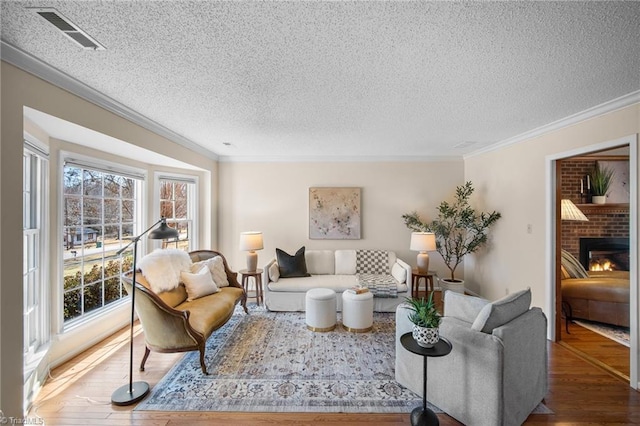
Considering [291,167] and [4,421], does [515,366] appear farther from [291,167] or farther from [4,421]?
[291,167]

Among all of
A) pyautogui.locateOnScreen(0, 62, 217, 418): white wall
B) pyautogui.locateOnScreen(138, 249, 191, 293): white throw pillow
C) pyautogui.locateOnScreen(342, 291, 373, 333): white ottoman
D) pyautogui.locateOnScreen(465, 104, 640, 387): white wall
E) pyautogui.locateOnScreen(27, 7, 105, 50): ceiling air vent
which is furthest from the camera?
pyautogui.locateOnScreen(342, 291, 373, 333): white ottoman

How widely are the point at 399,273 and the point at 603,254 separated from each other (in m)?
3.49

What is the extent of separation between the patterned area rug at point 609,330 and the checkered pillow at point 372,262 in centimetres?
265

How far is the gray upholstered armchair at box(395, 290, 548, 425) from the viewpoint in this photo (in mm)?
1768

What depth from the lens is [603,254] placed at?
4469 millimetres

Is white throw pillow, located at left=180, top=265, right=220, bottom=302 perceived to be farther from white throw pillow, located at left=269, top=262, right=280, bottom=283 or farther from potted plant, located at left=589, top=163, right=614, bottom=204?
potted plant, located at left=589, top=163, right=614, bottom=204

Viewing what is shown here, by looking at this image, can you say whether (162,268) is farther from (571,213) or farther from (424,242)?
(571,213)

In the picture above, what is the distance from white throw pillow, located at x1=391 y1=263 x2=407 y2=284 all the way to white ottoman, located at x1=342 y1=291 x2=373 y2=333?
0.93 m

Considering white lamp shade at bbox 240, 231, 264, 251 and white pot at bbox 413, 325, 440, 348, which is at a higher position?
white lamp shade at bbox 240, 231, 264, 251

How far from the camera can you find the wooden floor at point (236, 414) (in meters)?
1.99

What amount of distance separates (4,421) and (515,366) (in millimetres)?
3306

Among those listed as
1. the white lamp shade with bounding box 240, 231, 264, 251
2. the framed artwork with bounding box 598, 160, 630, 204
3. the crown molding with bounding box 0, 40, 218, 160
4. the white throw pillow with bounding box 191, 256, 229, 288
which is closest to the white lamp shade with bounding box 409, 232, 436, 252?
the white lamp shade with bounding box 240, 231, 264, 251

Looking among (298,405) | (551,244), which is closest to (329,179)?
(551,244)

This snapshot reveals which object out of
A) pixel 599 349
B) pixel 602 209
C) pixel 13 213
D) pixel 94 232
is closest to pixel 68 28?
pixel 13 213
